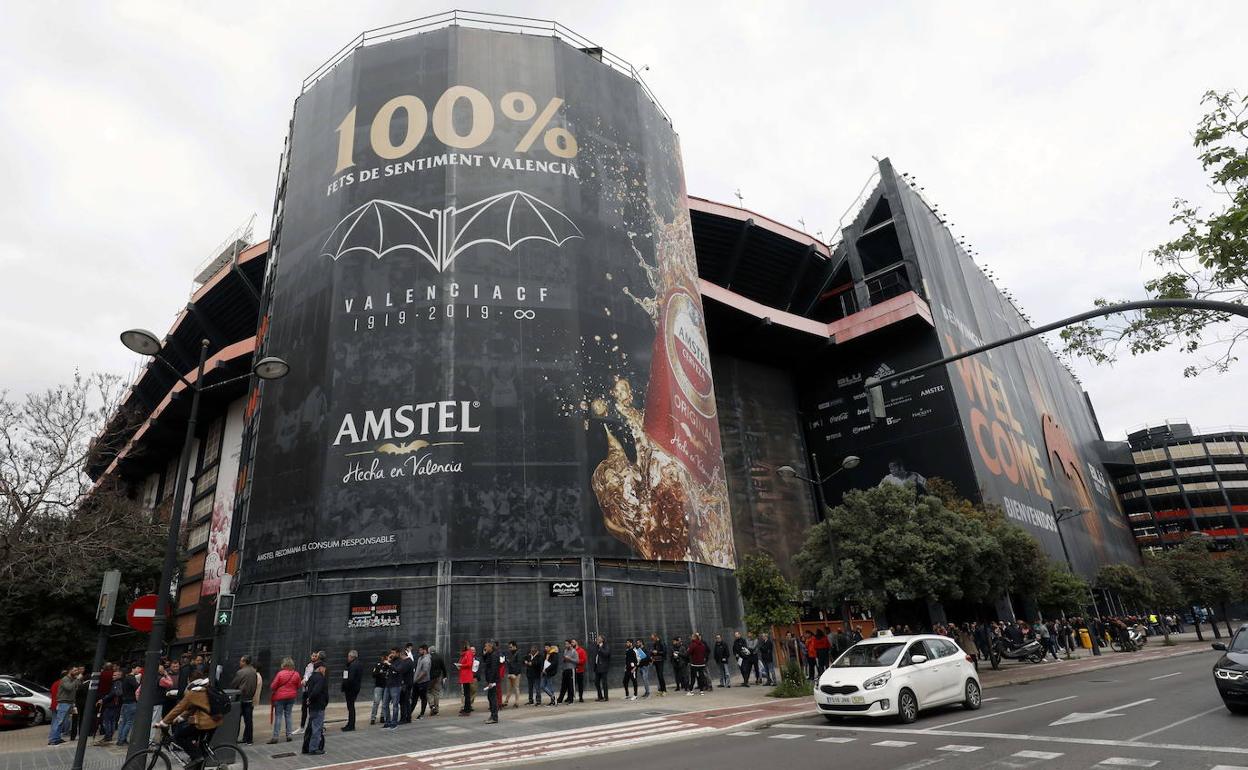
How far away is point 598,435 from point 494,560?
6.08m

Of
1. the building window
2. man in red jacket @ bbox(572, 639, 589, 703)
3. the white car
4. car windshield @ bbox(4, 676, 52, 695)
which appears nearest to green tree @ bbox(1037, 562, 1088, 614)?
the white car

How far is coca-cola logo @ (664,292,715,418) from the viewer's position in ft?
101

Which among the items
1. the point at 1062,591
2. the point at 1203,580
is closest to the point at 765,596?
the point at 1062,591

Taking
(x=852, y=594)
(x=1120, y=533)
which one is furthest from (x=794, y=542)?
(x=1120, y=533)

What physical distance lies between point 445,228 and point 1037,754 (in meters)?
25.4

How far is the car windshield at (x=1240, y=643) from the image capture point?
11.9 metres

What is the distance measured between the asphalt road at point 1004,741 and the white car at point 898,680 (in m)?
0.32

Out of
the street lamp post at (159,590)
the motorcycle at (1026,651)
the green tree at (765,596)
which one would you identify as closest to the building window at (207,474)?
the street lamp post at (159,590)

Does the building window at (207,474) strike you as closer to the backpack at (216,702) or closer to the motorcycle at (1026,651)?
the backpack at (216,702)

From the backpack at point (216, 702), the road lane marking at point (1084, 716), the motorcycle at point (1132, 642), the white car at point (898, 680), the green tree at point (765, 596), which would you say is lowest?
the motorcycle at point (1132, 642)

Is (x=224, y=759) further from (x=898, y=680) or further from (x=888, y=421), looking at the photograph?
(x=888, y=421)

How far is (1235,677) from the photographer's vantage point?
11.2m

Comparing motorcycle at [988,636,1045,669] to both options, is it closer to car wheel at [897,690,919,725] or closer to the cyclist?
car wheel at [897,690,919,725]

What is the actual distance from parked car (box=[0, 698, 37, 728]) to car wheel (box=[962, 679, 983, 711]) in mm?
28779
